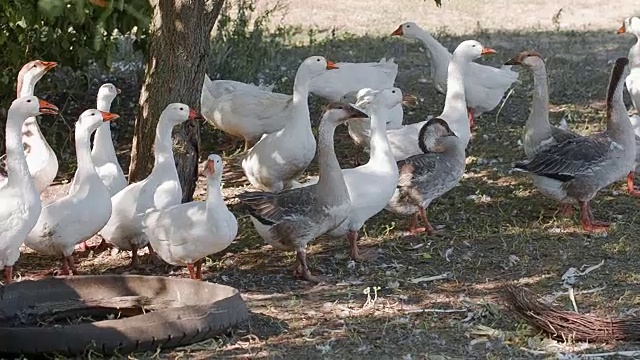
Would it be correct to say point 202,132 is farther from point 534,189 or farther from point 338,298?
point 338,298

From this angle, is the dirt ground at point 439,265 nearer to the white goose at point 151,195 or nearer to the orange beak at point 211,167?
the white goose at point 151,195

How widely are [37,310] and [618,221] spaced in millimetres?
4201

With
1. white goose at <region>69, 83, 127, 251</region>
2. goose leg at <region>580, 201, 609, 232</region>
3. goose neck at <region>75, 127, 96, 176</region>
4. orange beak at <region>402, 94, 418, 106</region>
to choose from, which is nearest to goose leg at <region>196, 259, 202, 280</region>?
goose neck at <region>75, 127, 96, 176</region>

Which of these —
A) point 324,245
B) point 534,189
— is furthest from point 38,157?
point 534,189

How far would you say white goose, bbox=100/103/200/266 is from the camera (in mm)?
7312

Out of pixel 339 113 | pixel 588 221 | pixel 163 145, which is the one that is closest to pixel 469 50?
pixel 588 221

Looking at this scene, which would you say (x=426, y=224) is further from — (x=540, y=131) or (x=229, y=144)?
(x=229, y=144)

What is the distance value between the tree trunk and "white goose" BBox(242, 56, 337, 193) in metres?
0.50

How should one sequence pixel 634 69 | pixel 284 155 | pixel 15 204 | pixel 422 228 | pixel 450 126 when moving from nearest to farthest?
pixel 15 204
pixel 422 228
pixel 284 155
pixel 450 126
pixel 634 69

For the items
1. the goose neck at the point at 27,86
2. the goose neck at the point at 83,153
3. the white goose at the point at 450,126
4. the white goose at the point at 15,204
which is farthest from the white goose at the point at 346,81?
the white goose at the point at 15,204

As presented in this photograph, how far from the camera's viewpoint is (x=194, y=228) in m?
6.79

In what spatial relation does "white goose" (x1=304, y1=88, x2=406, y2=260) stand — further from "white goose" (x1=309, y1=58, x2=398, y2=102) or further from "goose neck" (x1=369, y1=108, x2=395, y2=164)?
"white goose" (x1=309, y1=58, x2=398, y2=102)

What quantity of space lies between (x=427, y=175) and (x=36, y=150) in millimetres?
2758

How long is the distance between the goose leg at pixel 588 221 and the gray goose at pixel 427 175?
0.90m
